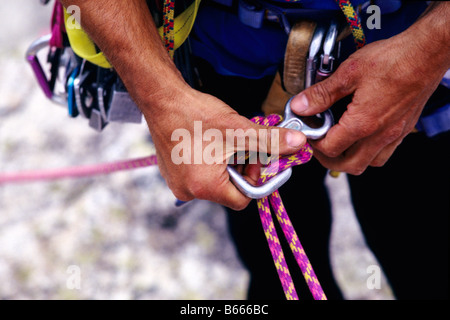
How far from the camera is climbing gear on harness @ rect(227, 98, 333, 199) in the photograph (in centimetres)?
58

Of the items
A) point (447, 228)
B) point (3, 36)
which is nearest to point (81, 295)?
point (447, 228)

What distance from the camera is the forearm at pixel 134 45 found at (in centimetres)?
54

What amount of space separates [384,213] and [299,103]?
396mm

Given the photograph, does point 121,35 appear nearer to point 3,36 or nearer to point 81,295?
point 81,295

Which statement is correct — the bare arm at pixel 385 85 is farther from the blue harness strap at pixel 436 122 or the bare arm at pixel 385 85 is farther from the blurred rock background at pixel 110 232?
the blurred rock background at pixel 110 232

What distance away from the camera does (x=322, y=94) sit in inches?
23.4

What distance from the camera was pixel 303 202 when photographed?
904 millimetres

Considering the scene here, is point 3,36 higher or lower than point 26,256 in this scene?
higher

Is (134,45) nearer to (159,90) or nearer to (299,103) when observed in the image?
(159,90)

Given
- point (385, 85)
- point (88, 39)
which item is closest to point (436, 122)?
point (385, 85)

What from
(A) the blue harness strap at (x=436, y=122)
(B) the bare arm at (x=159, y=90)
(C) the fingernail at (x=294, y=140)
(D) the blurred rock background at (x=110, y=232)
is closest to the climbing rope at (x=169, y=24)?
(B) the bare arm at (x=159, y=90)
